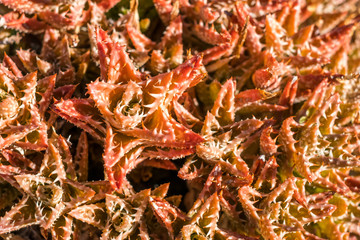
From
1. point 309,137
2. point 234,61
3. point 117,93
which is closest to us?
point 117,93

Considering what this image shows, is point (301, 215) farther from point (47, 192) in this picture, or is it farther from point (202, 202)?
point (47, 192)

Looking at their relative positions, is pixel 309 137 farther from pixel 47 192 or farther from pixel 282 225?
pixel 47 192

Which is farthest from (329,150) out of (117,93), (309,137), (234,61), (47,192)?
(47,192)

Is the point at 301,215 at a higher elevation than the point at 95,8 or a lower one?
lower

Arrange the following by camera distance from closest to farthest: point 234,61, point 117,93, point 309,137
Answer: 1. point 117,93
2. point 309,137
3. point 234,61

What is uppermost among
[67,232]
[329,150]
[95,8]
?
[95,8]

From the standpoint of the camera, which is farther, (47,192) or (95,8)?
(95,8)
